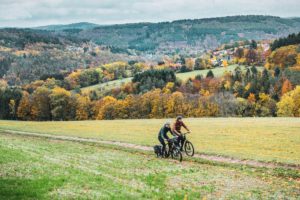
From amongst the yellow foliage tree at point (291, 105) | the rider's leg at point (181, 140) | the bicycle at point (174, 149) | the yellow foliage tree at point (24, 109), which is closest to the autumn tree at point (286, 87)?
the yellow foliage tree at point (291, 105)

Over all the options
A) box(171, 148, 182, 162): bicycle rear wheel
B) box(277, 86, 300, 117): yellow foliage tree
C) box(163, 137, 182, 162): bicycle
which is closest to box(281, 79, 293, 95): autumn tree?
box(277, 86, 300, 117): yellow foliage tree

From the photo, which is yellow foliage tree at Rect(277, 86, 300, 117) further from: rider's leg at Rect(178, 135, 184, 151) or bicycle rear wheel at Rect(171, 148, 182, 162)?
bicycle rear wheel at Rect(171, 148, 182, 162)

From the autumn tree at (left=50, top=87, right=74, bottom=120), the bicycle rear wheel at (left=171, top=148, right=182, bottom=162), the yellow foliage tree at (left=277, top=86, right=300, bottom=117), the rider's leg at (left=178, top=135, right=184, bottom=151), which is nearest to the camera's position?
the bicycle rear wheel at (left=171, top=148, right=182, bottom=162)

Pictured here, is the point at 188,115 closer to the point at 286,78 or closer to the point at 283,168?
the point at 286,78

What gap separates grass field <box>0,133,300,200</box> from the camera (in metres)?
17.7

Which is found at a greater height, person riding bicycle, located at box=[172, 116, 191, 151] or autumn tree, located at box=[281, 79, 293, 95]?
autumn tree, located at box=[281, 79, 293, 95]

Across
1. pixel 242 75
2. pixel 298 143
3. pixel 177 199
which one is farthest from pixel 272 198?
pixel 242 75

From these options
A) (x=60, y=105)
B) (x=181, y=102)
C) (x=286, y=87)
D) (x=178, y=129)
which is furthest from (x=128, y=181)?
(x=286, y=87)

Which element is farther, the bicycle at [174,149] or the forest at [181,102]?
the forest at [181,102]

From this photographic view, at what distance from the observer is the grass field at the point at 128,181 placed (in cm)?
1767

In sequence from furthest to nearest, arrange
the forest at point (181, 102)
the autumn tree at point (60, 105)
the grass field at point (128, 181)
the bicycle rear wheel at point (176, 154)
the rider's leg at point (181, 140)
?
1. the autumn tree at point (60, 105)
2. the forest at point (181, 102)
3. the rider's leg at point (181, 140)
4. the bicycle rear wheel at point (176, 154)
5. the grass field at point (128, 181)

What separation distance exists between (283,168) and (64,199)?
54.1 feet

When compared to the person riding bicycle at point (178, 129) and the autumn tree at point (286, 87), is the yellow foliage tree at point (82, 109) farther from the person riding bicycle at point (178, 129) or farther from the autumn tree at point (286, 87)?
the person riding bicycle at point (178, 129)

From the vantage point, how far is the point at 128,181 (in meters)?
21.2
